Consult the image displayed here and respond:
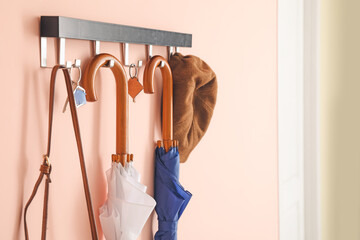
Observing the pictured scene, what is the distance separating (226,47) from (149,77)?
50 centimetres

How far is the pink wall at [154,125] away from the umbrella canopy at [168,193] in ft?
0.10

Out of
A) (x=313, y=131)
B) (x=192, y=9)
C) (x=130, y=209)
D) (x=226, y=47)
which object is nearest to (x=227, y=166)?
(x=226, y=47)

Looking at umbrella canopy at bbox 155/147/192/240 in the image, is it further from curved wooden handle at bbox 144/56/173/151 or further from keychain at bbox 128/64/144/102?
keychain at bbox 128/64/144/102

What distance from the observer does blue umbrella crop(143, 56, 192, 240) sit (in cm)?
121

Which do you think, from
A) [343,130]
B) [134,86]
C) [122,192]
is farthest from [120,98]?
[343,130]

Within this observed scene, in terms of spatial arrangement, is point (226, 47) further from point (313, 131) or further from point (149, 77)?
point (313, 131)

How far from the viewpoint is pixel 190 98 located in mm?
1265

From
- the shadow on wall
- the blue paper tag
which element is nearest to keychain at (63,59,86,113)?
the blue paper tag

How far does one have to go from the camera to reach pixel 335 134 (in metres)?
2.37

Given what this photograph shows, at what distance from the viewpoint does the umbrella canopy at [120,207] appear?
1027 mm

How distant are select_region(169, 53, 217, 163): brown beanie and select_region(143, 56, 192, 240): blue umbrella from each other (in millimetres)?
34

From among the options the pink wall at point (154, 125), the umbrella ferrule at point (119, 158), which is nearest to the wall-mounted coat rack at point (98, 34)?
the pink wall at point (154, 125)

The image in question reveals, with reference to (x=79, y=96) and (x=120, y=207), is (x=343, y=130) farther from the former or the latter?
(x=79, y=96)

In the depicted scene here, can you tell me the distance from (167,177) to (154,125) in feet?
0.44
